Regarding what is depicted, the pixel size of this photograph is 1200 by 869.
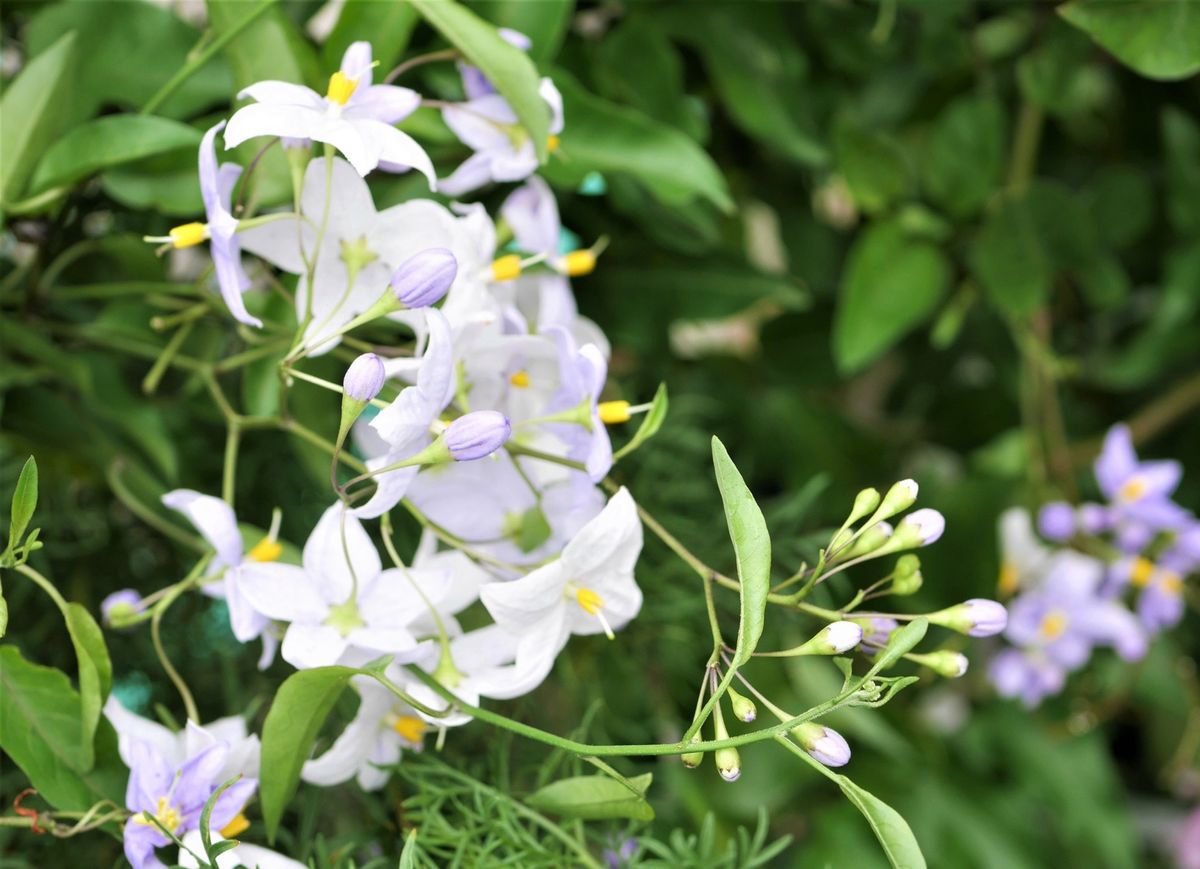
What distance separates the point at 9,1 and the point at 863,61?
33cm

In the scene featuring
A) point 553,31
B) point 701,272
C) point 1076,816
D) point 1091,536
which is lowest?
point 1076,816

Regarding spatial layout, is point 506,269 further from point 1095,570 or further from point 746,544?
point 1095,570

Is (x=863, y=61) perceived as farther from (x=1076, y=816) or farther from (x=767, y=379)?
(x=1076, y=816)

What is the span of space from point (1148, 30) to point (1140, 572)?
0.24 metres

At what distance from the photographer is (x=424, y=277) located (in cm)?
23

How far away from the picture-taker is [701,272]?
1.56ft

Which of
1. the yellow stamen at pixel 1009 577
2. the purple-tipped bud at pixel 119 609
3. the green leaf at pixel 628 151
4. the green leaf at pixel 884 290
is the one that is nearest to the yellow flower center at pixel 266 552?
the purple-tipped bud at pixel 119 609

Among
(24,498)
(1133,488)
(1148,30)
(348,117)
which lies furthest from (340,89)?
(1133,488)

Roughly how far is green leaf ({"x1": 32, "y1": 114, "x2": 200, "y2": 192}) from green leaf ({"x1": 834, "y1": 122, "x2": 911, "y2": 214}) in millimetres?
273

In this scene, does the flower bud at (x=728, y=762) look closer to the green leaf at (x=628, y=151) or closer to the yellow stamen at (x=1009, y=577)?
the green leaf at (x=628, y=151)

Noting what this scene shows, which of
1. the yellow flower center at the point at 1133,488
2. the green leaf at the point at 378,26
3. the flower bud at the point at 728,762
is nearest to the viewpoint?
the flower bud at the point at 728,762

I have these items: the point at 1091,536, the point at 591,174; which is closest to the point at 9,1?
the point at 591,174

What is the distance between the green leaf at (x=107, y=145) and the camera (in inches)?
11.8

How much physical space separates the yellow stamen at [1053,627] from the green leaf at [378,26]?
359mm
